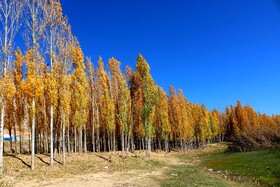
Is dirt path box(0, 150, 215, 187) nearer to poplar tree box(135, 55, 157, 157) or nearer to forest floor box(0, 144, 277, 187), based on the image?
forest floor box(0, 144, 277, 187)

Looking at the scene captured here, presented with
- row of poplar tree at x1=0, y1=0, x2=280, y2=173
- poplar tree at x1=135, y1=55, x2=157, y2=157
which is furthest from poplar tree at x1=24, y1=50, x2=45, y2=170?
poplar tree at x1=135, y1=55, x2=157, y2=157

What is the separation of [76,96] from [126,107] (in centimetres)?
848

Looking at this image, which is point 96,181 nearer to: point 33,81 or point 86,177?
point 86,177

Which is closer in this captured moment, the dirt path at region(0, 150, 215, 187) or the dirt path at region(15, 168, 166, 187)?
the dirt path at region(15, 168, 166, 187)

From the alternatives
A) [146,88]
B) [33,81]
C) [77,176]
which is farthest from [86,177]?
[146,88]

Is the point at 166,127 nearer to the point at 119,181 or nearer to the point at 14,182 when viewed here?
the point at 119,181

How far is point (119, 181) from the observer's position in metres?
19.3

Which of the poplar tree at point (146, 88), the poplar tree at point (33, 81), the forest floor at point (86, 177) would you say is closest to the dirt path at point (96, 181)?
the forest floor at point (86, 177)

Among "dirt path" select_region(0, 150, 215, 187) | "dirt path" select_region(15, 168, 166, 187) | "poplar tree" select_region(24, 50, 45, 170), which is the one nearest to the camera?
"dirt path" select_region(15, 168, 166, 187)

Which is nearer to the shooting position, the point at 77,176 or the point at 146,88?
the point at 77,176

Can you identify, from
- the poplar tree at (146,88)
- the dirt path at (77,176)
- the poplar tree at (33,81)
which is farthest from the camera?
the poplar tree at (146,88)

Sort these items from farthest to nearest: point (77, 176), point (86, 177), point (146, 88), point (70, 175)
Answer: point (146, 88), point (70, 175), point (77, 176), point (86, 177)

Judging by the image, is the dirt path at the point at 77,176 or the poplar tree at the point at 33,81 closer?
the dirt path at the point at 77,176

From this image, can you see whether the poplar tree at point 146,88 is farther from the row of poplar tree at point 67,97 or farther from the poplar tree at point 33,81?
the poplar tree at point 33,81
